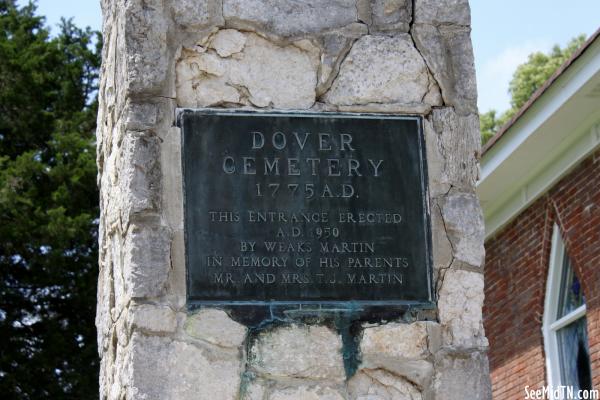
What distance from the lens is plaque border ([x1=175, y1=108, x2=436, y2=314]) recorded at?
493 cm

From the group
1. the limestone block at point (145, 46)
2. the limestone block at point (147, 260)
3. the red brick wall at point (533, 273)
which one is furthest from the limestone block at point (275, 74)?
the red brick wall at point (533, 273)

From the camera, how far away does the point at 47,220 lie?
54.1ft

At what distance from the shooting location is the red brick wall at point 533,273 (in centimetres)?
1026

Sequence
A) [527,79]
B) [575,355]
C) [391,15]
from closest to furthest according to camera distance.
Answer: [391,15]
[575,355]
[527,79]

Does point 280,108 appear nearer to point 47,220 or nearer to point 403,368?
point 403,368

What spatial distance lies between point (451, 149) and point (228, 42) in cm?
103

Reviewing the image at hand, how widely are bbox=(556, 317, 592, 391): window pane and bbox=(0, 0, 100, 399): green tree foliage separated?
273 inches

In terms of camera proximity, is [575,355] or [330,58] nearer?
[330,58]

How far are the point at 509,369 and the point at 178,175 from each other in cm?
729

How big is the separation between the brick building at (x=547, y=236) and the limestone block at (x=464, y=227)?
13.6ft

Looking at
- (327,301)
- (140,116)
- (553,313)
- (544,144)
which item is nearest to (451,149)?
(327,301)

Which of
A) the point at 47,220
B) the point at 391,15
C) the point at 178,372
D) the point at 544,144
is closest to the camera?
the point at 178,372

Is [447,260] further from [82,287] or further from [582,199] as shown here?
[82,287]

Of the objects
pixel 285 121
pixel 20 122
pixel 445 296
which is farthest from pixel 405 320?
pixel 20 122
